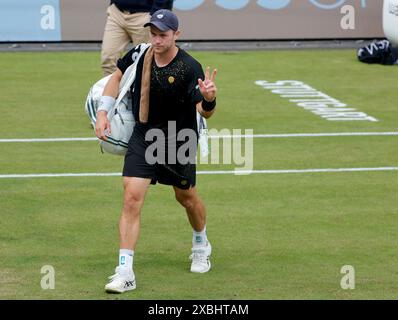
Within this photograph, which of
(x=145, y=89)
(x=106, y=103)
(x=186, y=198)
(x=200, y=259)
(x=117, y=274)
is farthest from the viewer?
(x=200, y=259)

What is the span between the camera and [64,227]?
1071 centimetres

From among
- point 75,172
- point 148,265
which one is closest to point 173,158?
point 148,265

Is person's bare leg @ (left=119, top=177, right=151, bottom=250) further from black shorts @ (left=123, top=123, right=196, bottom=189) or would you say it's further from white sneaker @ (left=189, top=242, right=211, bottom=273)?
white sneaker @ (left=189, top=242, right=211, bottom=273)

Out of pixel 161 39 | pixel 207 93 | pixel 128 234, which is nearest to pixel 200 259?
pixel 128 234

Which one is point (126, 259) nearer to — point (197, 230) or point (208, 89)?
point (197, 230)

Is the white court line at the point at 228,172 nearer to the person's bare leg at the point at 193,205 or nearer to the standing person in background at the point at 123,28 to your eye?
the standing person in background at the point at 123,28

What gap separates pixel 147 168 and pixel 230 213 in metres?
2.36

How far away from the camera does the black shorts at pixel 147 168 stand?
29.8ft

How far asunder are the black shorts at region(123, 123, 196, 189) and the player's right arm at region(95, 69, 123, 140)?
0.25 metres

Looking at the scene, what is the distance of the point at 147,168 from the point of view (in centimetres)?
909

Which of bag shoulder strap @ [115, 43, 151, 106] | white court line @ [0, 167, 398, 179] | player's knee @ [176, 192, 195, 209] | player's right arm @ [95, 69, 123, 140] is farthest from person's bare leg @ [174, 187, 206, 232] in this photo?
white court line @ [0, 167, 398, 179]

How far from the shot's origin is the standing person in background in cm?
1516

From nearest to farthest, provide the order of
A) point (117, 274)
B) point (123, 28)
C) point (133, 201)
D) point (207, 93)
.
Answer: point (207, 93), point (117, 274), point (133, 201), point (123, 28)
